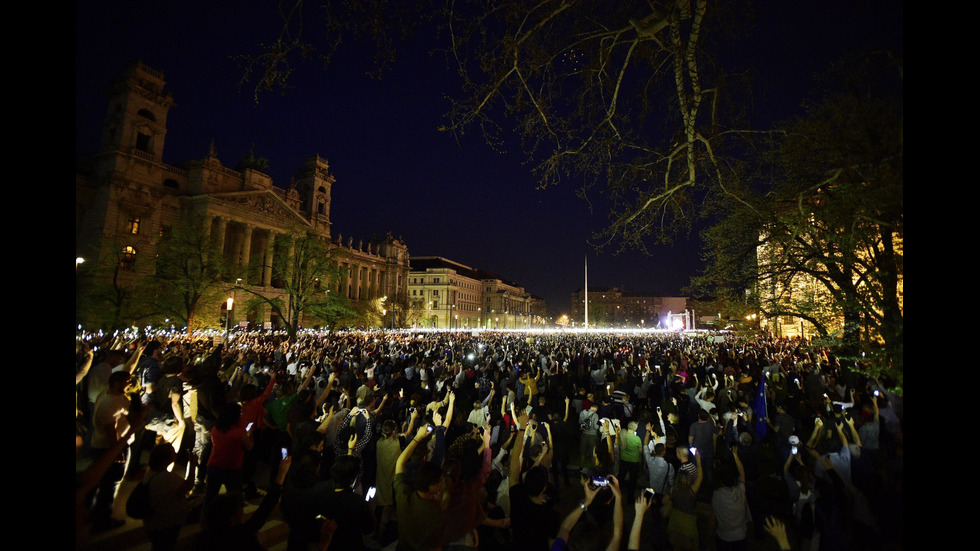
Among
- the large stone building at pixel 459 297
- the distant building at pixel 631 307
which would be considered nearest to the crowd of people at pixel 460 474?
the large stone building at pixel 459 297

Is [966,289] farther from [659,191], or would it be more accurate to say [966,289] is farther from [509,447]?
[509,447]

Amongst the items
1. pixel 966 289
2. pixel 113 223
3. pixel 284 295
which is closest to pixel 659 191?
pixel 966 289

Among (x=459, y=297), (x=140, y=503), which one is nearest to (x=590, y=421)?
(x=140, y=503)

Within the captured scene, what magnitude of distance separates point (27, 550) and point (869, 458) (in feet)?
25.2

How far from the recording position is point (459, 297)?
121375mm

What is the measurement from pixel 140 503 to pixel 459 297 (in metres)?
118

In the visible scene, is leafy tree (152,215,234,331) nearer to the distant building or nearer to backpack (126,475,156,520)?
backpack (126,475,156,520)

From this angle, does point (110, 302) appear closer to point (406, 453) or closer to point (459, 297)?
point (406, 453)

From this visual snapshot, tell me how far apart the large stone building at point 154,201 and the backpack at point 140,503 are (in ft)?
126

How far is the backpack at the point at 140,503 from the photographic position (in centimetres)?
368

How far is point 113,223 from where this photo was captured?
4288cm

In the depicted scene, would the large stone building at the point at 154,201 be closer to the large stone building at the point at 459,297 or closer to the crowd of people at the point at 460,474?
the crowd of people at the point at 460,474

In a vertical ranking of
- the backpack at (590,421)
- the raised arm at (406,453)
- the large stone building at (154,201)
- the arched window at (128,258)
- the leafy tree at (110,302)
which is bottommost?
the backpack at (590,421)

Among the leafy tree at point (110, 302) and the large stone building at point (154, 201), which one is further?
the large stone building at point (154, 201)
